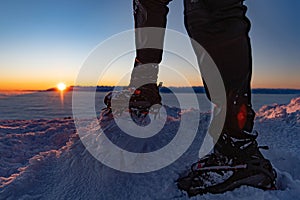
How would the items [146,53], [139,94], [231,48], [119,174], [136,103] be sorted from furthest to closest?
[146,53], [139,94], [136,103], [119,174], [231,48]

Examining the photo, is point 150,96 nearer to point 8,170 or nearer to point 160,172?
point 160,172

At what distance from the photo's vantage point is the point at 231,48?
3.96 ft

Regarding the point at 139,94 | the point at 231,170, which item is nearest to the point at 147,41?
the point at 139,94

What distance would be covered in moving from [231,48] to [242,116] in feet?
1.02

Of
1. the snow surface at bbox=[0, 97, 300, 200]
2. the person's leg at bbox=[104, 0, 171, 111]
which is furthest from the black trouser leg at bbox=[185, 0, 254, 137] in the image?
the person's leg at bbox=[104, 0, 171, 111]

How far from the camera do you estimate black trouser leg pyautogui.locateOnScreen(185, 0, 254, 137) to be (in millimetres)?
1190

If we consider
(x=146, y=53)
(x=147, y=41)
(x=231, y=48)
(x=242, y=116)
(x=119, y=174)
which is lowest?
(x=119, y=174)

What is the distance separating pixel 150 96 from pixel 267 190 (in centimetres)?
135

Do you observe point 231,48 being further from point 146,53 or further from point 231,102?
point 146,53

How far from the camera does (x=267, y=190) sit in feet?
3.79

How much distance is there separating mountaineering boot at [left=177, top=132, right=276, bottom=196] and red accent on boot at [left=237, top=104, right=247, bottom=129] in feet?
0.14

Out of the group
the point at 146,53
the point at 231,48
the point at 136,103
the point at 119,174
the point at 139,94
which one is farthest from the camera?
the point at 146,53

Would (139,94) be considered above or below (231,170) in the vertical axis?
above

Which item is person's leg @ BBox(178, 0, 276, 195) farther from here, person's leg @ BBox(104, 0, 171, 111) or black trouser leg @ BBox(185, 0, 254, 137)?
person's leg @ BBox(104, 0, 171, 111)
